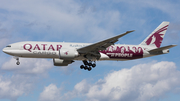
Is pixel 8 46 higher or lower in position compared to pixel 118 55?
higher

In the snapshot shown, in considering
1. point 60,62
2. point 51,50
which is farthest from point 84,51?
point 60,62

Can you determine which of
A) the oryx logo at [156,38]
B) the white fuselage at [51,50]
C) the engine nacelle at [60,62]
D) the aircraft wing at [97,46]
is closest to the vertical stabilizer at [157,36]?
the oryx logo at [156,38]

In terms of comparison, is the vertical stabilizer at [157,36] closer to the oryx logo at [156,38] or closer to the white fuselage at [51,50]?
the oryx logo at [156,38]

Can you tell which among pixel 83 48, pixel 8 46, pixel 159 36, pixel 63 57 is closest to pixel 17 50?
pixel 8 46

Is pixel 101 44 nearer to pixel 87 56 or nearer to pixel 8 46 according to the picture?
pixel 87 56

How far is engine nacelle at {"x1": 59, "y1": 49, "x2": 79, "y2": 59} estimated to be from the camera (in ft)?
117

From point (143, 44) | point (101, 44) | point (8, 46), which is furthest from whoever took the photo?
point (143, 44)

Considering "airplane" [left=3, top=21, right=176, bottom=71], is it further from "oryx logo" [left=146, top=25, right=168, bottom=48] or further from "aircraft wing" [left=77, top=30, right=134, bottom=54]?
"oryx logo" [left=146, top=25, right=168, bottom=48]

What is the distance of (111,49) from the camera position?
39.0 metres

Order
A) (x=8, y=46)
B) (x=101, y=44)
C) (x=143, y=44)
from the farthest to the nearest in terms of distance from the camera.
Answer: (x=143, y=44)
(x=8, y=46)
(x=101, y=44)

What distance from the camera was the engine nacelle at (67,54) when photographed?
35.6m

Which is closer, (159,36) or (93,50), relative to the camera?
(93,50)

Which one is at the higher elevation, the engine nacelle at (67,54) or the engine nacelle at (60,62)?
the engine nacelle at (60,62)

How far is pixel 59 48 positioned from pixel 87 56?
14.4 ft
